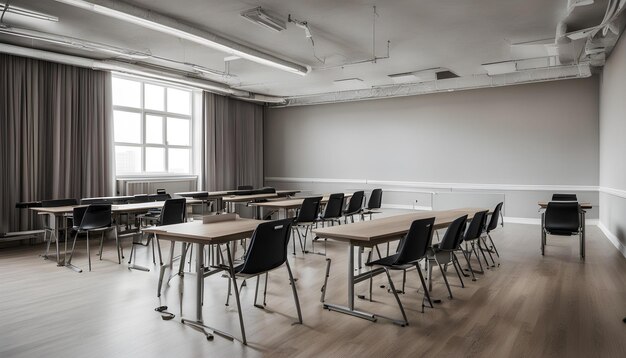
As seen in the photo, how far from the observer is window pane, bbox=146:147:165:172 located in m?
9.48

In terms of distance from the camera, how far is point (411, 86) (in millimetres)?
10008

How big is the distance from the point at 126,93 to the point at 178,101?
1464 millimetres

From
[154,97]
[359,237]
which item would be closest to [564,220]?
[359,237]

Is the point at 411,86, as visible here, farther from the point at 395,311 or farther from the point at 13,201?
the point at 13,201

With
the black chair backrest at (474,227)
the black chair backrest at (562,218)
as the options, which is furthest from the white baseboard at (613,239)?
the black chair backrest at (474,227)

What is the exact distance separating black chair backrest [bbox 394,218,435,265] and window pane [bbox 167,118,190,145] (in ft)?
25.7

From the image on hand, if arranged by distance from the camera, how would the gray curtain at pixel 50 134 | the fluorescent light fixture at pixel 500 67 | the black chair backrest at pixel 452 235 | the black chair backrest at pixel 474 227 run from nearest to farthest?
the black chair backrest at pixel 452 235 < the black chair backrest at pixel 474 227 < the gray curtain at pixel 50 134 < the fluorescent light fixture at pixel 500 67

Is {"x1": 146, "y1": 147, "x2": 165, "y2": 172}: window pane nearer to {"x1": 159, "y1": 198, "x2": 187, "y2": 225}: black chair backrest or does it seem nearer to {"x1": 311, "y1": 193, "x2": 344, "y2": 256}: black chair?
{"x1": 159, "y1": 198, "x2": 187, "y2": 225}: black chair backrest

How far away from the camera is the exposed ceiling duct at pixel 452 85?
26.8 feet

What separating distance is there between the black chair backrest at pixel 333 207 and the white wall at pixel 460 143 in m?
4.58

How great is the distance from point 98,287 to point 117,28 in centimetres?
381

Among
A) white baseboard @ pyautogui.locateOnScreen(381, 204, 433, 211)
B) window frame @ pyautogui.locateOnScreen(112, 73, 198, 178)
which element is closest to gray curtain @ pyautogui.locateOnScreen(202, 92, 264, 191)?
window frame @ pyautogui.locateOnScreen(112, 73, 198, 178)

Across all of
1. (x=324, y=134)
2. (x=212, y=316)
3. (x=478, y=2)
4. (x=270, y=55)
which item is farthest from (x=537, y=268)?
(x=324, y=134)

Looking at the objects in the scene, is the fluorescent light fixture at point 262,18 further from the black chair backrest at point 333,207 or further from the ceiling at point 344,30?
the black chair backrest at point 333,207
